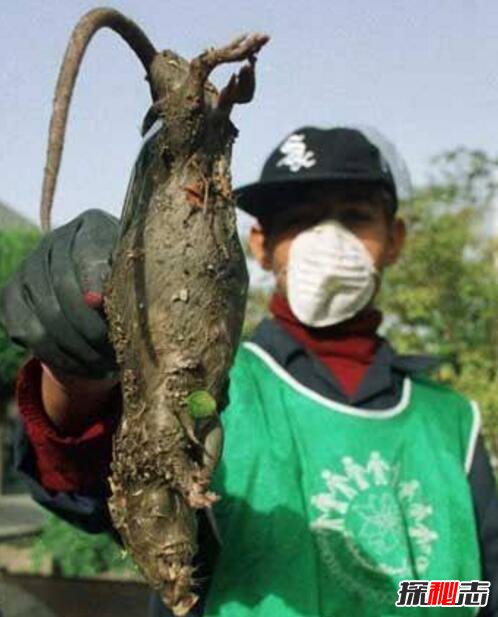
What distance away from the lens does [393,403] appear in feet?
7.14

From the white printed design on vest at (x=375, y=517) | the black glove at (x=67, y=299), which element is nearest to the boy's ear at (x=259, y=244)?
the white printed design on vest at (x=375, y=517)

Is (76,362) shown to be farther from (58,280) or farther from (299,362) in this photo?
(299,362)

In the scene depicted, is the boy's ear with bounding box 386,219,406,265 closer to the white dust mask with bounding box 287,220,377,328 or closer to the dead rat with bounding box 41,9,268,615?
the white dust mask with bounding box 287,220,377,328

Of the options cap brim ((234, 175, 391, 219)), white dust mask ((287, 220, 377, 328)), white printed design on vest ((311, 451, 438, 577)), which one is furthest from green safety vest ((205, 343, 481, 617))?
cap brim ((234, 175, 391, 219))

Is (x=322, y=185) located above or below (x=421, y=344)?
above

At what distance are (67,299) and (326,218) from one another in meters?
0.90

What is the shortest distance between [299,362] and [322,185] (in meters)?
0.29

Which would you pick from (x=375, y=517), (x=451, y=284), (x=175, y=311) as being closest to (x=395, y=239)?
(x=375, y=517)

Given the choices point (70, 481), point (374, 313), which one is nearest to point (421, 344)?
point (374, 313)

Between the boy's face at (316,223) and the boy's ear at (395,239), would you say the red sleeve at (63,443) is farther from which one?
the boy's ear at (395,239)

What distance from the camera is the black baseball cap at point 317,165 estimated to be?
85.2 inches

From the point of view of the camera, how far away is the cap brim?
216cm

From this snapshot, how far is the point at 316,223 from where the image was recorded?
221 cm

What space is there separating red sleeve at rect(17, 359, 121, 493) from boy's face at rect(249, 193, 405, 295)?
2.27 feet
